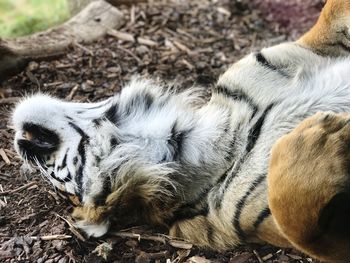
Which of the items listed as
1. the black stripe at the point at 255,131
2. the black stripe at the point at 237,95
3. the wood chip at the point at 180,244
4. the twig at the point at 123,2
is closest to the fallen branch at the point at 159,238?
the wood chip at the point at 180,244

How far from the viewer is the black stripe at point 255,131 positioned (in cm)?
174

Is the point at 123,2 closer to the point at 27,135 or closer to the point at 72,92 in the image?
the point at 72,92

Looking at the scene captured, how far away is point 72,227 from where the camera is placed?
1.83 metres

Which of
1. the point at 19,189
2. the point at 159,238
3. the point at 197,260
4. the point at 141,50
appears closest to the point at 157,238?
the point at 159,238

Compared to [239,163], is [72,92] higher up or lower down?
lower down

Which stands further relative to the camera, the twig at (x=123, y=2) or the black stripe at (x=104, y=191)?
the twig at (x=123, y=2)

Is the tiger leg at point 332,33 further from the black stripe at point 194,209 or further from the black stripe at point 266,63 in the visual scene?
the black stripe at point 194,209

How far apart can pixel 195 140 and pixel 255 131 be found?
18cm

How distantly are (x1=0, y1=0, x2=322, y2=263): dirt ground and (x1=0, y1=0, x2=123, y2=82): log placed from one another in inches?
1.6

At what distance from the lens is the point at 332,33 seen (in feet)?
6.46

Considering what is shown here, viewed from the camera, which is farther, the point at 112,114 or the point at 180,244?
the point at 112,114

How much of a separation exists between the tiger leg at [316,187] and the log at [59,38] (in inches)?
54.1

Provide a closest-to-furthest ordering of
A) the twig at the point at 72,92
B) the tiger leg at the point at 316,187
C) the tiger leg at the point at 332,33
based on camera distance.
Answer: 1. the tiger leg at the point at 316,187
2. the tiger leg at the point at 332,33
3. the twig at the point at 72,92

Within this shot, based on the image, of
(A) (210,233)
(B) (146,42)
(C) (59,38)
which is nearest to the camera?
(A) (210,233)
